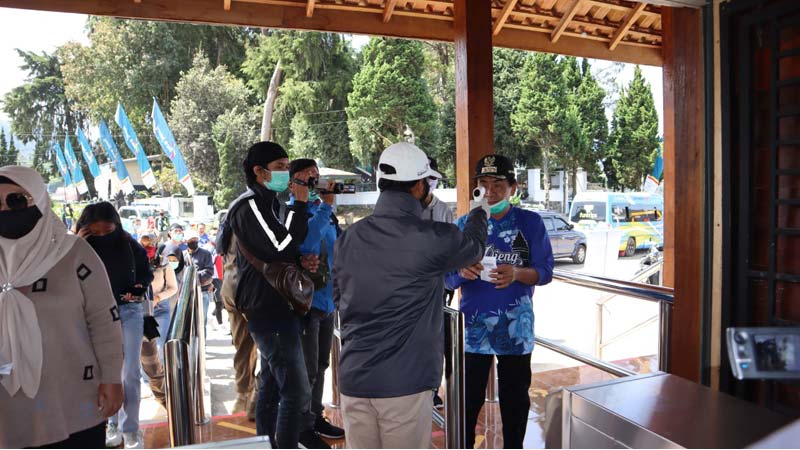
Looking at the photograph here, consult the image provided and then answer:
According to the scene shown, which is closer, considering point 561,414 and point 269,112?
point 561,414

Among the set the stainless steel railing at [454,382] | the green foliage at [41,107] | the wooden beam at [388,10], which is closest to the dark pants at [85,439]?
the stainless steel railing at [454,382]

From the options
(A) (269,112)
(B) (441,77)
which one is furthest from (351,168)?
(B) (441,77)

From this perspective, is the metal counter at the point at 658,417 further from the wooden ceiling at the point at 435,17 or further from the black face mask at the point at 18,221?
the wooden ceiling at the point at 435,17

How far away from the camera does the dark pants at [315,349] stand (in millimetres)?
2922

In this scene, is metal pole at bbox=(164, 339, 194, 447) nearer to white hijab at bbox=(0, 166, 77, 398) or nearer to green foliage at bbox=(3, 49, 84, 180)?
white hijab at bbox=(0, 166, 77, 398)

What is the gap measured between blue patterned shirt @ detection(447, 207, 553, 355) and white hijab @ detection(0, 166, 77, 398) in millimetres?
1607

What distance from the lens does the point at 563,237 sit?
1808 centimetres

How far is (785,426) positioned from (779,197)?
2.87 feet

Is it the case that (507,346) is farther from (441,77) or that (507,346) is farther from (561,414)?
(441,77)

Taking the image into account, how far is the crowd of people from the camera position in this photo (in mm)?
1681

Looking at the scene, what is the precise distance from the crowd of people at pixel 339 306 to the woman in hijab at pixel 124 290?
104 cm

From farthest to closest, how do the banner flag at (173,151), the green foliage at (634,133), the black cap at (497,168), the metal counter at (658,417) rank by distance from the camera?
Result: the green foliage at (634,133) → the banner flag at (173,151) → the black cap at (497,168) → the metal counter at (658,417)

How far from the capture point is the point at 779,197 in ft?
6.58

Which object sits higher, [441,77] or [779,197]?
[441,77]
